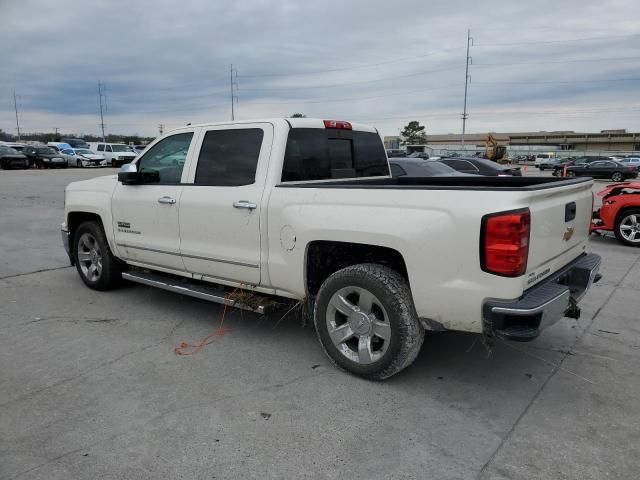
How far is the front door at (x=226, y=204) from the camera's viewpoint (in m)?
4.34

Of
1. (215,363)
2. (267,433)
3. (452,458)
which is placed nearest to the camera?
(452,458)

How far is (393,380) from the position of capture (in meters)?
3.87

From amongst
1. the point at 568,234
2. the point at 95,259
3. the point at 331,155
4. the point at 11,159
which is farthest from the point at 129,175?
the point at 11,159

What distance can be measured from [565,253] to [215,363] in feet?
9.23

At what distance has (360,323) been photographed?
3.80 m

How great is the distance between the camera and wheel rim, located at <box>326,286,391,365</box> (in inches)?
147

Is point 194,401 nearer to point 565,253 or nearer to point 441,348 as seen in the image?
point 441,348

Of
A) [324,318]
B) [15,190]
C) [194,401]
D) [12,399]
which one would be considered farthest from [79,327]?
[15,190]

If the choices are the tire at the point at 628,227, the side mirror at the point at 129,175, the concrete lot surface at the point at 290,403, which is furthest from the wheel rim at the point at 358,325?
the tire at the point at 628,227

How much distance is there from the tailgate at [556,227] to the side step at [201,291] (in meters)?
2.10

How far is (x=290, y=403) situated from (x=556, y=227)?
2168 mm

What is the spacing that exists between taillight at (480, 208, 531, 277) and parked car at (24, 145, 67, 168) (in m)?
37.8

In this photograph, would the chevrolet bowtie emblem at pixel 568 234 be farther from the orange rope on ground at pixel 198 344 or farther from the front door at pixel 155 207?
the front door at pixel 155 207

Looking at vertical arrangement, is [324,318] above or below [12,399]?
above
